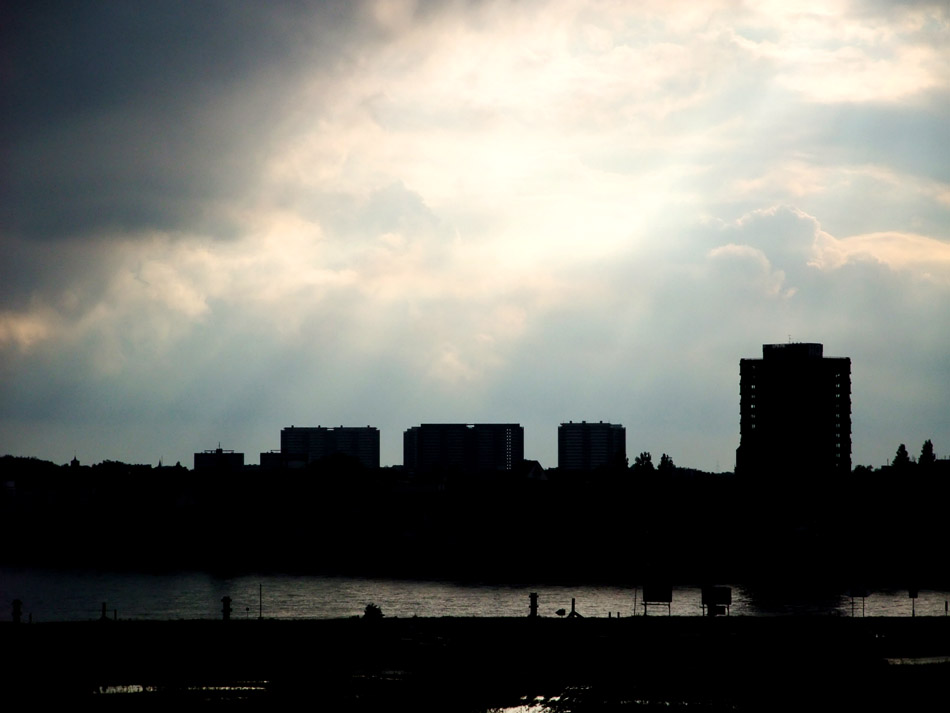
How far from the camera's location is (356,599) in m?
120

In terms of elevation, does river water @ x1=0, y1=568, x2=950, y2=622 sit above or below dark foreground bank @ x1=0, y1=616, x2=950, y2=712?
below

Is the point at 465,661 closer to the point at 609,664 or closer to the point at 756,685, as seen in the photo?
the point at 609,664

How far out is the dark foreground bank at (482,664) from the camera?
58031 mm

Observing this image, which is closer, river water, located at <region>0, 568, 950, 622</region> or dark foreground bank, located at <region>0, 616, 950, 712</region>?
dark foreground bank, located at <region>0, 616, 950, 712</region>

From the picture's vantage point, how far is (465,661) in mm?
66312

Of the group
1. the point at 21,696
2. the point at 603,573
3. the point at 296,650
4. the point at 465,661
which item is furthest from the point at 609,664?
the point at 603,573

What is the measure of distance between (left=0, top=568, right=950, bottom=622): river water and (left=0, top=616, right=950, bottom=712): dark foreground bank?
78.6 ft

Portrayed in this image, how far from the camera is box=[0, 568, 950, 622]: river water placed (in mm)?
107812

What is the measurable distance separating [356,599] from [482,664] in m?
55.8

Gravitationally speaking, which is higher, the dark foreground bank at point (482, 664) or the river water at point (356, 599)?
the dark foreground bank at point (482, 664)

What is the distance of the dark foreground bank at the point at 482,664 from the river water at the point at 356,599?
78.6ft

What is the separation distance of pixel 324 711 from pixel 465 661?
12901 millimetres

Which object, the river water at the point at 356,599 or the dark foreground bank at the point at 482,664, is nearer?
the dark foreground bank at the point at 482,664

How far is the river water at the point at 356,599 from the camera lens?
108 meters
